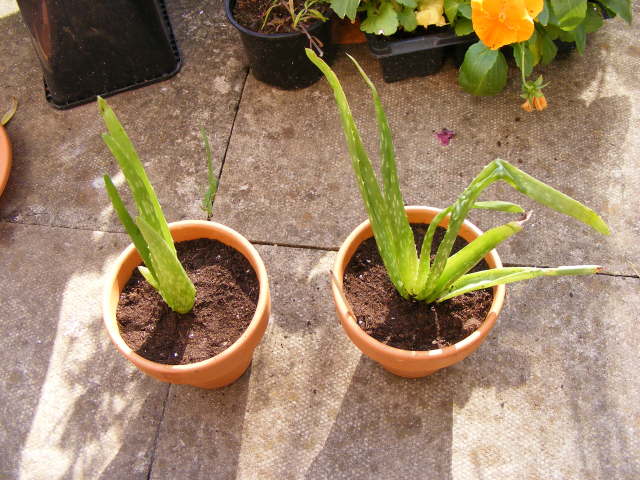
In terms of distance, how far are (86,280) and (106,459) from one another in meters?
0.56

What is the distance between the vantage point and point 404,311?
61.2 inches

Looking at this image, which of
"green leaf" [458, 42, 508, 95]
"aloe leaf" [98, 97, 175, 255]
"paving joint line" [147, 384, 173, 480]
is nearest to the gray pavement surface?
"paving joint line" [147, 384, 173, 480]

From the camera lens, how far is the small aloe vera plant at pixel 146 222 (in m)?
1.17

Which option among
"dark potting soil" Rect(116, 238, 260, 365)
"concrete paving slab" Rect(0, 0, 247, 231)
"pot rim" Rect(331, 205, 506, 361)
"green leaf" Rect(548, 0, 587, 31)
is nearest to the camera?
"pot rim" Rect(331, 205, 506, 361)

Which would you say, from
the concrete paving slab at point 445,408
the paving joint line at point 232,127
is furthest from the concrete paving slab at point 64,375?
the paving joint line at point 232,127

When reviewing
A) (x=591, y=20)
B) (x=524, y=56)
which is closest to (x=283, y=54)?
(x=524, y=56)

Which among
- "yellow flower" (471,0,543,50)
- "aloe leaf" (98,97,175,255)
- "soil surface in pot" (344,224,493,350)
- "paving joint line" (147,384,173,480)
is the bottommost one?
"paving joint line" (147,384,173,480)

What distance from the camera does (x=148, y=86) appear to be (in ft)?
7.93

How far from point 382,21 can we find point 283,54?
0.36 metres

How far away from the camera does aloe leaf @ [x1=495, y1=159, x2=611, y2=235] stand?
106 centimetres

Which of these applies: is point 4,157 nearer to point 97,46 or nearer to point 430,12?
point 97,46

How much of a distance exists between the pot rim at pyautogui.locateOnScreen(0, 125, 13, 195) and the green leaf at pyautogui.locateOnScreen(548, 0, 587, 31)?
1.84 metres

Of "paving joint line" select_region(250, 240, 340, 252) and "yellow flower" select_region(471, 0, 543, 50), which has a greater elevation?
"yellow flower" select_region(471, 0, 543, 50)

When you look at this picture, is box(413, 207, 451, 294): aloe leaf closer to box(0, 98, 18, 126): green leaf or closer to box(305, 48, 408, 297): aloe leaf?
box(305, 48, 408, 297): aloe leaf
